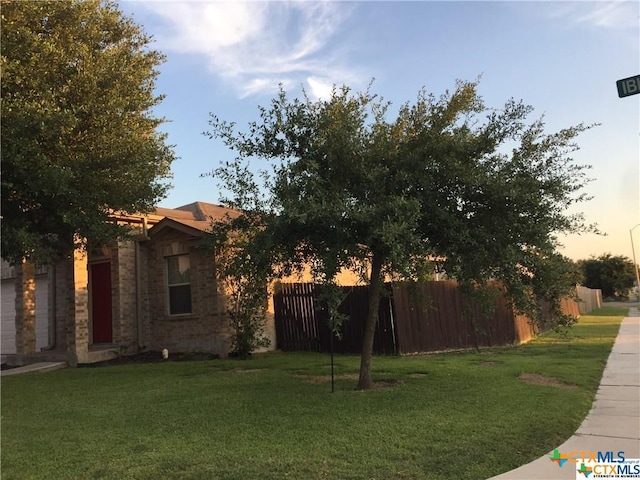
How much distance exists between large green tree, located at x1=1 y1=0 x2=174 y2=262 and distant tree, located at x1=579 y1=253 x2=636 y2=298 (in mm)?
69221

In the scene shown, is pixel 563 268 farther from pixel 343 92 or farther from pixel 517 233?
pixel 343 92

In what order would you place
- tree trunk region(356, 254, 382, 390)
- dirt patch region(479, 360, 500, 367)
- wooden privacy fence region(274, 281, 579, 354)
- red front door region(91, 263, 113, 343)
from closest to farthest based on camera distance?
tree trunk region(356, 254, 382, 390), dirt patch region(479, 360, 500, 367), wooden privacy fence region(274, 281, 579, 354), red front door region(91, 263, 113, 343)

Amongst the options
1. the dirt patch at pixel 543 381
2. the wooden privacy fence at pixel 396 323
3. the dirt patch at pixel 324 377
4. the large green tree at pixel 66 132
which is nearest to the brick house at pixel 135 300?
the wooden privacy fence at pixel 396 323

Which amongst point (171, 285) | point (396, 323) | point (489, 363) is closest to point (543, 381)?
point (489, 363)

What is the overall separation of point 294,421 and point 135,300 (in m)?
10.2

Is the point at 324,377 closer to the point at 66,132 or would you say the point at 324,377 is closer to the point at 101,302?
the point at 66,132

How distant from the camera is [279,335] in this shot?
16234mm

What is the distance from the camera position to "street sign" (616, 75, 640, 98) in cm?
414

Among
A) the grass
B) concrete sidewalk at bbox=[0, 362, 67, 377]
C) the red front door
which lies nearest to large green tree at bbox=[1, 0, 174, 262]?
the grass

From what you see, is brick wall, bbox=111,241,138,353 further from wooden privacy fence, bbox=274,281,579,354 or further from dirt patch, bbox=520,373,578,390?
dirt patch, bbox=520,373,578,390

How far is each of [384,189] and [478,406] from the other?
318cm

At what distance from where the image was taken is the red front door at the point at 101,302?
15914 mm

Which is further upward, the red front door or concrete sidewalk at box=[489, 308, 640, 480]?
the red front door

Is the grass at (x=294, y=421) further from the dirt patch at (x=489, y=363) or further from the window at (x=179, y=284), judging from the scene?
the window at (x=179, y=284)
